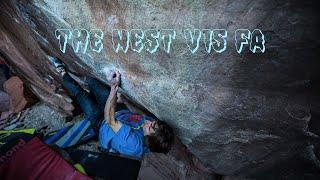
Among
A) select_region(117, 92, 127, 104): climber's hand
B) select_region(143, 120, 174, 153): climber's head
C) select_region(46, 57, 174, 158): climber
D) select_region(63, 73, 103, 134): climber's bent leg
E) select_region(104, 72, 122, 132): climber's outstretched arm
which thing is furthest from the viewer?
select_region(63, 73, 103, 134): climber's bent leg

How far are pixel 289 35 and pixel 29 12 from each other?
2.91 m

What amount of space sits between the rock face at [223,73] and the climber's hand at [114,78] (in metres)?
0.06

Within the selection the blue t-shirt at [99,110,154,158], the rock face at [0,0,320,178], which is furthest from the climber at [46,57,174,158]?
the rock face at [0,0,320,178]

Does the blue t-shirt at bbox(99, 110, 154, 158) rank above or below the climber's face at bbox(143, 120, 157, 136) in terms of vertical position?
below

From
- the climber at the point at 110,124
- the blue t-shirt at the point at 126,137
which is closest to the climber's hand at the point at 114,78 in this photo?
the climber at the point at 110,124

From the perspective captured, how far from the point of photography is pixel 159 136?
3398mm

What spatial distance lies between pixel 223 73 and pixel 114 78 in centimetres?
130

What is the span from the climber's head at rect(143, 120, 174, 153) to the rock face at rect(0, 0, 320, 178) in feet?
0.42

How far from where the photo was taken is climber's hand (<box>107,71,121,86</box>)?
11.4 ft

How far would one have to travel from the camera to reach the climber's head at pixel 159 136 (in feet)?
11.2

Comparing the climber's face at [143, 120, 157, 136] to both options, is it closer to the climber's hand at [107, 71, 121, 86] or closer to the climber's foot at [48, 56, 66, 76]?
the climber's hand at [107, 71, 121, 86]

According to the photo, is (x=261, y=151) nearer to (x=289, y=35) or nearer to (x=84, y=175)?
(x=289, y=35)

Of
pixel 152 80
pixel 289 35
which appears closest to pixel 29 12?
pixel 152 80

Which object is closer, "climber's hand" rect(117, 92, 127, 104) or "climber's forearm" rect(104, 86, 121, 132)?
"climber's forearm" rect(104, 86, 121, 132)
